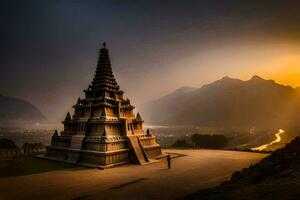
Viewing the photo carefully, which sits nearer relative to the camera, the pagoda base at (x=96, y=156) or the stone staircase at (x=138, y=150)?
the pagoda base at (x=96, y=156)

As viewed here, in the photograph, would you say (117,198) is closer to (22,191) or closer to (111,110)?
(22,191)

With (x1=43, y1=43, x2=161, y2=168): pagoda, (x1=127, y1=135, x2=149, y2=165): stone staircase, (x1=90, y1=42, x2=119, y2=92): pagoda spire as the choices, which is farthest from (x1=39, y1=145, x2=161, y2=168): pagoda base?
(x1=90, y1=42, x2=119, y2=92): pagoda spire

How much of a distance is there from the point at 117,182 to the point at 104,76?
73.1 feet

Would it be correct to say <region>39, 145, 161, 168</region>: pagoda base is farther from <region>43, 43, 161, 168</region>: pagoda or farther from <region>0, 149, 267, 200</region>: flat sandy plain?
<region>0, 149, 267, 200</region>: flat sandy plain

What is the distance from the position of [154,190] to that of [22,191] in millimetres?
11257

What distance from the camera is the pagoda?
3238 centimetres

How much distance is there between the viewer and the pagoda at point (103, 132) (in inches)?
1275

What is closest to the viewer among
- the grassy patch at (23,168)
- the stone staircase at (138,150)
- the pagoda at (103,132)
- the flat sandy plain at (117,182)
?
the flat sandy plain at (117,182)

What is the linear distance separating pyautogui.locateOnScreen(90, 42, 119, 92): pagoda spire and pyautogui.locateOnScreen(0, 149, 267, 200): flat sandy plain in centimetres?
1519

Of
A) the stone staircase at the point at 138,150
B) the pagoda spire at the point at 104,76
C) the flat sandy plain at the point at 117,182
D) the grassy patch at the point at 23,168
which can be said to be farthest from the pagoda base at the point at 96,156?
the pagoda spire at the point at 104,76

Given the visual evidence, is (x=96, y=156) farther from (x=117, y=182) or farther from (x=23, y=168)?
(x=117, y=182)

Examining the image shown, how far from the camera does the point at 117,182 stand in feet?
73.6

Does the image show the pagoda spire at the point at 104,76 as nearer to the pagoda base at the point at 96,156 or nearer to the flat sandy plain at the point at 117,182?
the pagoda base at the point at 96,156

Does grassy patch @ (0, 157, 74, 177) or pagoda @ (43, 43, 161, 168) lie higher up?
pagoda @ (43, 43, 161, 168)
